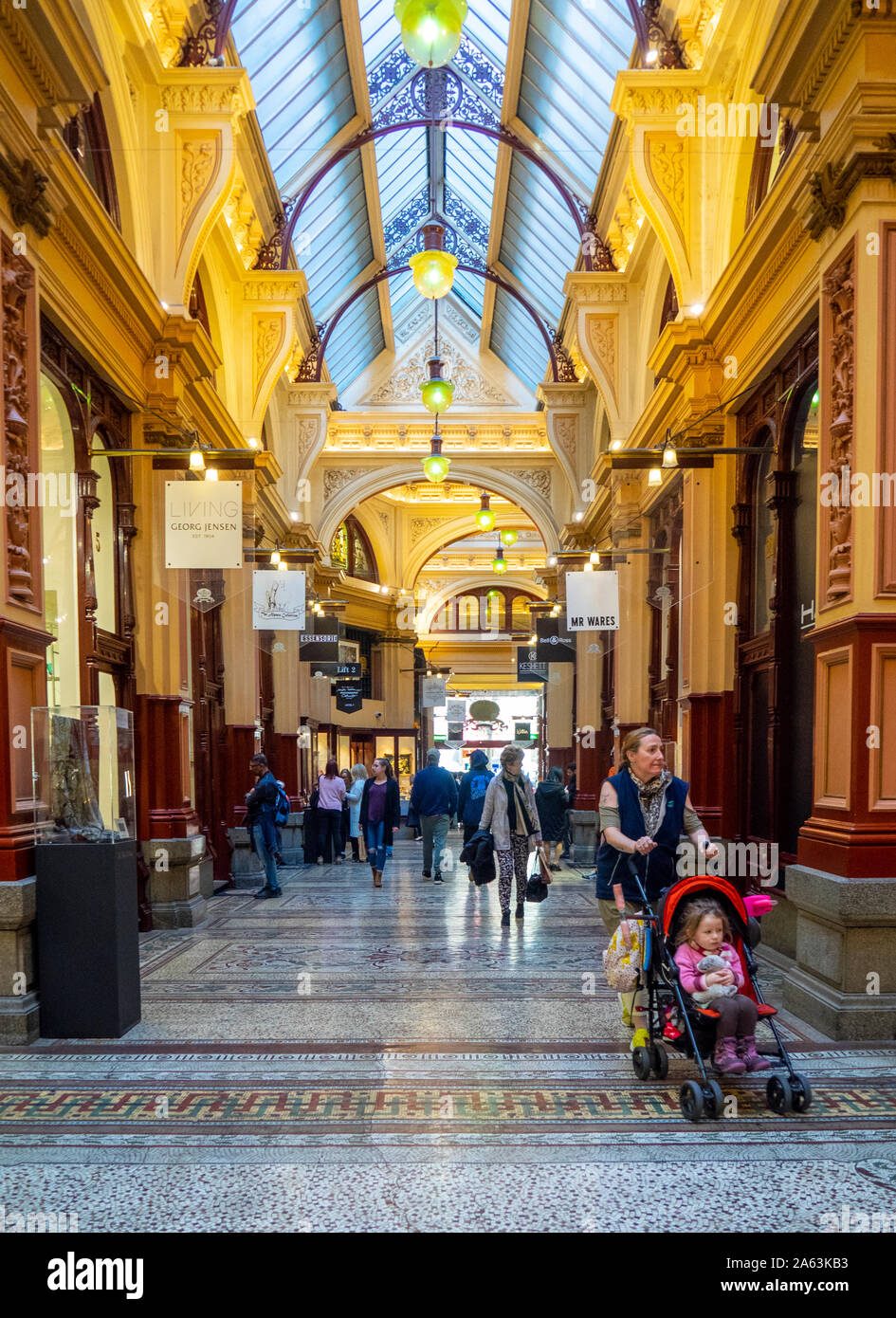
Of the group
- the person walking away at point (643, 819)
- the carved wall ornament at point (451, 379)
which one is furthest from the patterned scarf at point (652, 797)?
the carved wall ornament at point (451, 379)

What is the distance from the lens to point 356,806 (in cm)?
1641

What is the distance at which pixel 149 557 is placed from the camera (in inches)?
Result: 371

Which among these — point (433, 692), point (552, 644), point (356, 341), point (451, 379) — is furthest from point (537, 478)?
point (433, 692)

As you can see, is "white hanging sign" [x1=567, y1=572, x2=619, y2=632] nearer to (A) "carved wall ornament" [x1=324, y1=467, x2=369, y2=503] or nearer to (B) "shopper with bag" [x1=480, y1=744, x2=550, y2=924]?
(B) "shopper with bag" [x1=480, y1=744, x2=550, y2=924]

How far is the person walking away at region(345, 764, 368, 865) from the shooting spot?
53.6ft

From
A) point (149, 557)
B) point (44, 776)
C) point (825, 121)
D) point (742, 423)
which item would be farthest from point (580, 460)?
point (44, 776)

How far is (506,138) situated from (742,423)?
7.24 m

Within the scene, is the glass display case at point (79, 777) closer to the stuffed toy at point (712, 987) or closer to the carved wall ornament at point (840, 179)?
the stuffed toy at point (712, 987)

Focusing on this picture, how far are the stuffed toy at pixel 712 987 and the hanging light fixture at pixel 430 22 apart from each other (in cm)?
691

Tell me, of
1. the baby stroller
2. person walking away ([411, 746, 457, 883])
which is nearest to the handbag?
the baby stroller

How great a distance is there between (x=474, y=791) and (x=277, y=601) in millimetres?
3315

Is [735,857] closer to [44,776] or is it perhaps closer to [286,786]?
[44,776]

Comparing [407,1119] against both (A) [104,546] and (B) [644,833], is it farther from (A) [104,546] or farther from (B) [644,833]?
(A) [104,546]

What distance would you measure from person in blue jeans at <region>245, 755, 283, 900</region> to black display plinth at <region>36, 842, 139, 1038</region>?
572cm
